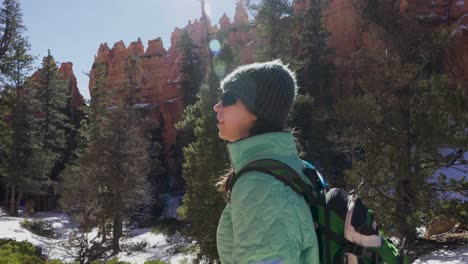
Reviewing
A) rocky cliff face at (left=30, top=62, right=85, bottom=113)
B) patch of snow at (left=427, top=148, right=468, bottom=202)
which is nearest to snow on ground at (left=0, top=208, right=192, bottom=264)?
patch of snow at (left=427, top=148, right=468, bottom=202)

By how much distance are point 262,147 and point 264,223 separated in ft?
1.04

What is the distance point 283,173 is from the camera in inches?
45.9

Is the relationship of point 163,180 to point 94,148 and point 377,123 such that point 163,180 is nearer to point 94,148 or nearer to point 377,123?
point 94,148

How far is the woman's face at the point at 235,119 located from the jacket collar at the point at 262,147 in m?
0.05

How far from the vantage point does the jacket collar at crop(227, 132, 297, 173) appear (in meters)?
1.32

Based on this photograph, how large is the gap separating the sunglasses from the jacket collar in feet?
0.47

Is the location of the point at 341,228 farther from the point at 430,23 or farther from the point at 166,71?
the point at 166,71

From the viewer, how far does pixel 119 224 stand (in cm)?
1775

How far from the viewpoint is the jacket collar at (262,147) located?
132 centimetres

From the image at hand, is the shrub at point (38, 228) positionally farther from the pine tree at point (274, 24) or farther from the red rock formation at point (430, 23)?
the red rock formation at point (430, 23)

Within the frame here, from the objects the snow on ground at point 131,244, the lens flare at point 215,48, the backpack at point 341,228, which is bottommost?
the snow on ground at point 131,244

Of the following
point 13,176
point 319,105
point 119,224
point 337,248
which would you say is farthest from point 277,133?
point 13,176

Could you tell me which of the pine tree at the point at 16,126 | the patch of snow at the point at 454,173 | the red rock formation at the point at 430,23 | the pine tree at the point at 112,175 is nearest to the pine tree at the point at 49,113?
the pine tree at the point at 16,126

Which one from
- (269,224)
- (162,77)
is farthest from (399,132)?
(162,77)
